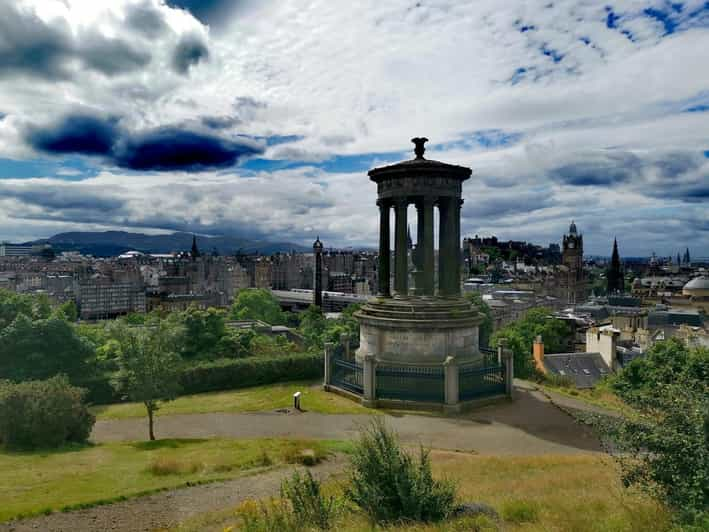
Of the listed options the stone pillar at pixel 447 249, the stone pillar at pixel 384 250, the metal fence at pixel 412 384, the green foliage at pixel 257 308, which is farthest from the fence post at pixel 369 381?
the green foliage at pixel 257 308

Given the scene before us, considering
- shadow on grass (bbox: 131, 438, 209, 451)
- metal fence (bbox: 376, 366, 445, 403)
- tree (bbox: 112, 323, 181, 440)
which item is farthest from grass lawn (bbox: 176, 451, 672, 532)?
tree (bbox: 112, 323, 181, 440)

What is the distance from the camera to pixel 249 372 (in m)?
27.9

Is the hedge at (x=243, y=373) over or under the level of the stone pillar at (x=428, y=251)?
under

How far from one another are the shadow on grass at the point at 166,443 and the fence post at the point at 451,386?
9423mm

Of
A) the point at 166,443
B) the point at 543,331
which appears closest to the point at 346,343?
the point at 166,443

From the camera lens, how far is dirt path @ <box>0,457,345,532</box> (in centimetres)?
1016

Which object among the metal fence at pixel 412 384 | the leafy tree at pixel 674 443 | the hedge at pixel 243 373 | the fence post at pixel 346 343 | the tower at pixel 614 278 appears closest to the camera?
the leafy tree at pixel 674 443

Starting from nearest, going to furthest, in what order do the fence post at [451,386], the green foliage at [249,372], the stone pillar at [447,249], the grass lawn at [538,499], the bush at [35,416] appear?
the grass lawn at [538,499] → the bush at [35,416] → the fence post at [451,386] → the stone pillar at [447,249] → the green foliage at [249,372]

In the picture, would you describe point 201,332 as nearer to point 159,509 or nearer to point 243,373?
point 243,373

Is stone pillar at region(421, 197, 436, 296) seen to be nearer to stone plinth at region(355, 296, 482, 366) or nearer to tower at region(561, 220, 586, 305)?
stone plinth at region(355, 296, 482, 366)

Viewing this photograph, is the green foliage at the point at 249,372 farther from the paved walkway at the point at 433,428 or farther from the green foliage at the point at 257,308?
the green foliage at the point at 257,308

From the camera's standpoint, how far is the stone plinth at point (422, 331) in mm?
22219

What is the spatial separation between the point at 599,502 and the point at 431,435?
8.23m

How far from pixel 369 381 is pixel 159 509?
36.1 ft
